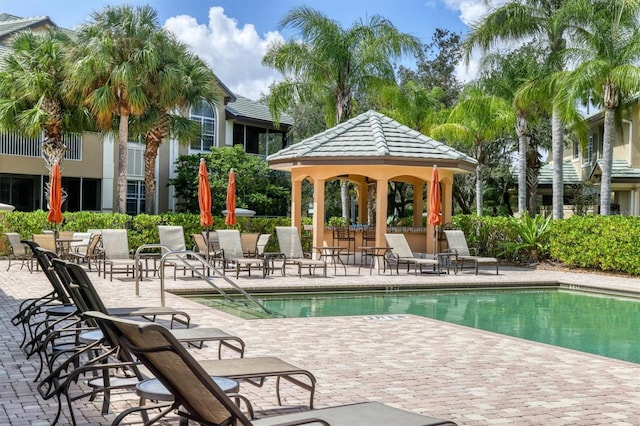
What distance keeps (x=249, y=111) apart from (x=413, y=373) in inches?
1339

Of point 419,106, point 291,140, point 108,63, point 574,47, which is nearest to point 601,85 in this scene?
point 574,47

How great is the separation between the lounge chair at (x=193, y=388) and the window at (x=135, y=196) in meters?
31.6

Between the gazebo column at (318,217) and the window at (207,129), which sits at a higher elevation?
the window at (207,129)

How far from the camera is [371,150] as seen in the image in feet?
67.0

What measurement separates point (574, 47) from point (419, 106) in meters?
12.6

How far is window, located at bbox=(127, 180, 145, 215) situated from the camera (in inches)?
1356

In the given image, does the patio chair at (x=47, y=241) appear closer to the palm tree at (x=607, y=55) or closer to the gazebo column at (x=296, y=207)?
the gazebo column at (x=296, y=207)

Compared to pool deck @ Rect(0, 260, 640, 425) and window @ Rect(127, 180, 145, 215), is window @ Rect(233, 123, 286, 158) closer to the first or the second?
window @ Rect(127, 180, 145, 215)

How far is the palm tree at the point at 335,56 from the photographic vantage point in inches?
1081

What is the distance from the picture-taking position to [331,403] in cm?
582

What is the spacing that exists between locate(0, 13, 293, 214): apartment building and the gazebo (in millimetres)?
8128

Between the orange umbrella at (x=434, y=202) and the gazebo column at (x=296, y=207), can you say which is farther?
the gazebo column at (x=296, y=207)

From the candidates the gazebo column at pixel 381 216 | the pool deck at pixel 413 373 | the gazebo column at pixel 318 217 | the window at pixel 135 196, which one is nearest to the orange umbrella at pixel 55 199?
the pool deck at pixel 413 373

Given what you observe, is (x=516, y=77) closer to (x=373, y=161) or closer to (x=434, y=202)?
(x=373, y=161)
